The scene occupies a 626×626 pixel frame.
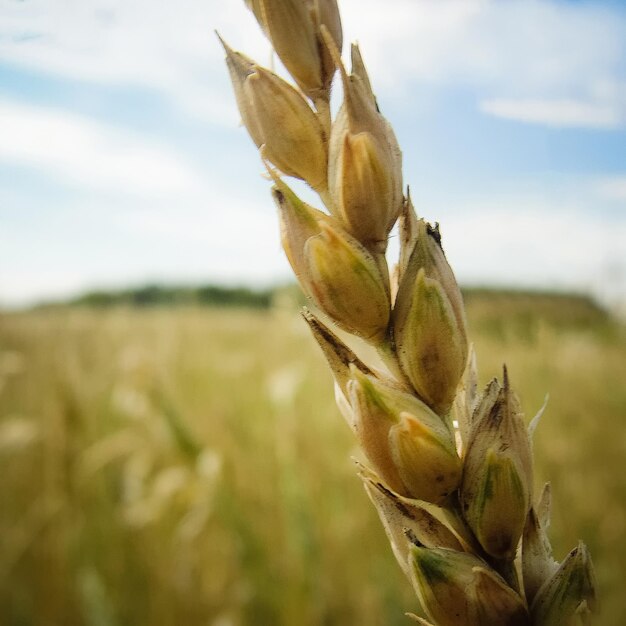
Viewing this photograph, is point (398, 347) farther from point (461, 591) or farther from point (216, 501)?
point (216, 501)

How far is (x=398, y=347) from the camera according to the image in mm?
372

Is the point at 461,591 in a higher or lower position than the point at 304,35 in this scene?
lower

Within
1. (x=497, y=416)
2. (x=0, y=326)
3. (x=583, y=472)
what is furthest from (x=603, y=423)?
(x=0, y=326)

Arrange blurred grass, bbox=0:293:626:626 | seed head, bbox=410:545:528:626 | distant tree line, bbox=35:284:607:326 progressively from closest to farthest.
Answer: seed head, bbox=410:545:528:626 < blurred grass, bbox=0:293:626:626 < distant tree line, bbox=35:284:607:326

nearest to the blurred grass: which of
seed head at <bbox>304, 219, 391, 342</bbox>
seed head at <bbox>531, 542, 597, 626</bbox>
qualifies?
seed head at <bbox>531, 542, 597, 626</bbox>

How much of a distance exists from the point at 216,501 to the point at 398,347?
4.09 ft

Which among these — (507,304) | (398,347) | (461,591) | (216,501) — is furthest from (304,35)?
(507,304)

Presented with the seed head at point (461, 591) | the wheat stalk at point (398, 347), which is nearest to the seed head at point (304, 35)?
the wheat stalk at point (398, 347)

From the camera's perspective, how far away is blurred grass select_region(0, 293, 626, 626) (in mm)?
1579

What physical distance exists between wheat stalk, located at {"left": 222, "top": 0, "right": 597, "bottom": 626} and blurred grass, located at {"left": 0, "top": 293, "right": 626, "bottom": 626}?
3.42ft

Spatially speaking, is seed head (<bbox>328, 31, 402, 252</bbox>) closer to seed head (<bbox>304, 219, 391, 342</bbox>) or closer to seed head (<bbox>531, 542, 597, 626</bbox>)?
seed head (<bbox>304, 219, 391, 342</bbox>)

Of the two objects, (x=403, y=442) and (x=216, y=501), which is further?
(x=216, y=501)

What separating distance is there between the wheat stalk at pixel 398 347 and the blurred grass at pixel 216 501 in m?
1.04

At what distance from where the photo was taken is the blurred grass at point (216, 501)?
62.2 inches
